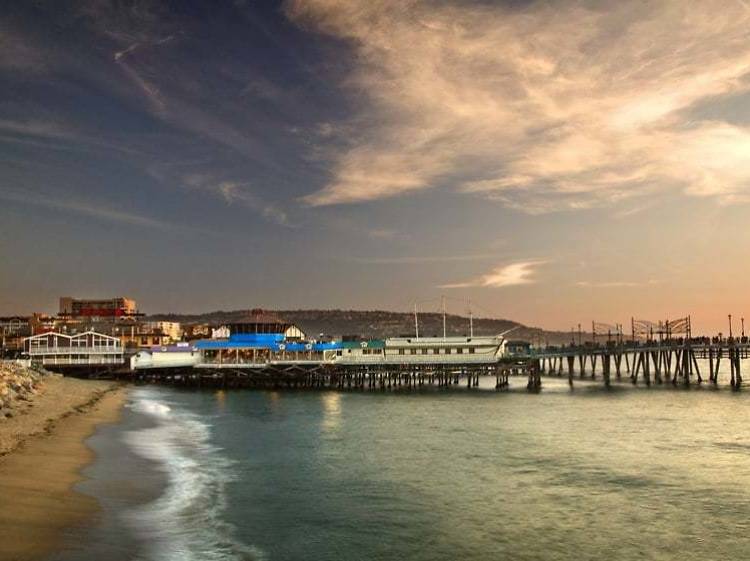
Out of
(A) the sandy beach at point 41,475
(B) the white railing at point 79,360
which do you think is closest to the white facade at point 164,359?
(B) the white railing at point 79,360

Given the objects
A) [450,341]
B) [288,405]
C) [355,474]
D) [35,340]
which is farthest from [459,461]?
[35,340]

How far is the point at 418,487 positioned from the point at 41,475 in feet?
53.2

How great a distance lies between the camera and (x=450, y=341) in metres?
94.1

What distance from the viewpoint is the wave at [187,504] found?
65.8ft

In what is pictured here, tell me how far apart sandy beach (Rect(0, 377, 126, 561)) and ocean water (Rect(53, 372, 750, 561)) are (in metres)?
0.84

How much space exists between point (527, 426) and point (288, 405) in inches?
1091

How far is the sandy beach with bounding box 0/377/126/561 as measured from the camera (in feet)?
61.3

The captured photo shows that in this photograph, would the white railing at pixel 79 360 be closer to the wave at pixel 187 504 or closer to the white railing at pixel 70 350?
the white railing at pixel 70 350

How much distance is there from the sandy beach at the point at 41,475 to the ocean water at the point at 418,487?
84cm

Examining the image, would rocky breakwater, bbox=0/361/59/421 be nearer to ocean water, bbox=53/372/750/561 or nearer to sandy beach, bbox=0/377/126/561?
sandy beach, bbox=0/377/126/561

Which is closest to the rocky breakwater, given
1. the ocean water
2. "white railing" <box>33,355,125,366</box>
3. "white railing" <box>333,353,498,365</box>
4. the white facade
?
the ocean water

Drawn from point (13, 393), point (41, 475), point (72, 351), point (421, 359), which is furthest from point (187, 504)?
point (72, 351)

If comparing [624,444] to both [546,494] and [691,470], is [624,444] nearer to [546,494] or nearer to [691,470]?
[691,470]

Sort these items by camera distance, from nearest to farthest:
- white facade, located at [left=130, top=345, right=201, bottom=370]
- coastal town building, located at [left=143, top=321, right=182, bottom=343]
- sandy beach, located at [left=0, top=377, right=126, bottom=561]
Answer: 1. sandy beach, located at [left=0, top=377, right=126, bottom=561]
2. white facade, located at [left=130, top=345, right=201, bottom=370]
3. coastal town building, located at [left=143, top=321, right=182, bottom=343]
